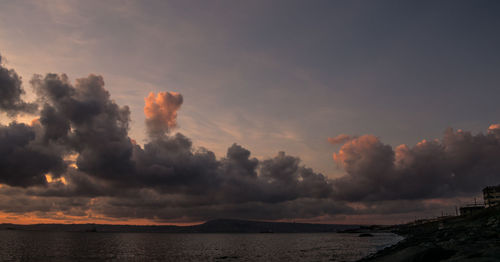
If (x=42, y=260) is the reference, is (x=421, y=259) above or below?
above

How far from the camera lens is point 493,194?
166 metres

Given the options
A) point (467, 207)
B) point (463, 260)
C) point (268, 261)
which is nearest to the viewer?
point (463, 260)

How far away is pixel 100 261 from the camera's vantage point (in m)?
73.2

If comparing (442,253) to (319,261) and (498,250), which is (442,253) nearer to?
(498,250)

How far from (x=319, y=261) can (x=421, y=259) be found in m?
36.4

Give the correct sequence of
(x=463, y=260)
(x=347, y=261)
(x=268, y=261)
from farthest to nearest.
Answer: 1. (x=268, y=261)
2. (x=347, y=261)
3. (x=463, y=260)

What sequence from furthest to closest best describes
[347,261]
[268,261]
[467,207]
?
[467,207] → [268,261] → [347,261]

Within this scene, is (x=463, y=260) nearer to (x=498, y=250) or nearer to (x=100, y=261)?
(x=498, y=250)

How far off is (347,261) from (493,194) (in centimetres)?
14851

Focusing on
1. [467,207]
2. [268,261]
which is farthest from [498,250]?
[467,207]

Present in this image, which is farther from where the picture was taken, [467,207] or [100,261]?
[467,207]

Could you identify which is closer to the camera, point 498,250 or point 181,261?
point 498,250

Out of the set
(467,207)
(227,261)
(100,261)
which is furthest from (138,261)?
(467,207)

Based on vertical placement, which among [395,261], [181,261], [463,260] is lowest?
[181,261]
